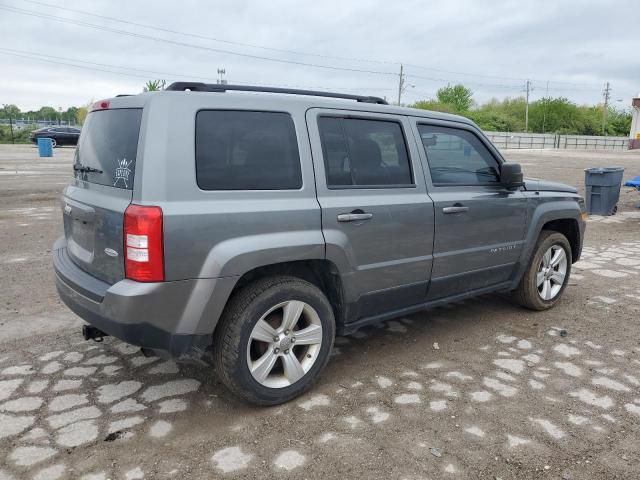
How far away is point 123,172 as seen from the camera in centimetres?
297

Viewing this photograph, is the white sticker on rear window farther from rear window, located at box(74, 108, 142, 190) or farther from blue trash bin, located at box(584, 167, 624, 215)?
blue trash bin, located at box(584, 167, 624, 215)

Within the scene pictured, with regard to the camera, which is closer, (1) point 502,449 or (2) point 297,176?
(1) point 502,449

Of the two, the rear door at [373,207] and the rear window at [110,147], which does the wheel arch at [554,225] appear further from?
the rear window at [110,147]

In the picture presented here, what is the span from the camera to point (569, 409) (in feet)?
10.8

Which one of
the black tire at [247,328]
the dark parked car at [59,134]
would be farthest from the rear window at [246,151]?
the dark parked car at [59,134]

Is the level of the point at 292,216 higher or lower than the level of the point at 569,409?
higher

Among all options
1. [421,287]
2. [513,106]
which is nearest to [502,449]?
[421,287]

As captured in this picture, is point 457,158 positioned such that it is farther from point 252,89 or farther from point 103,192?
point 103,192

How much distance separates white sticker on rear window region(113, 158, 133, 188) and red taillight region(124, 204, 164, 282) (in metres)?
0.22

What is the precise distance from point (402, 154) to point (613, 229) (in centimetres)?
744

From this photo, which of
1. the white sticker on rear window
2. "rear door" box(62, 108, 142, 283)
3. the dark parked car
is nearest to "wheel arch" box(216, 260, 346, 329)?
"rear door" box(62, 108, 142, 283)

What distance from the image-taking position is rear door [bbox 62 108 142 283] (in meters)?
2.91

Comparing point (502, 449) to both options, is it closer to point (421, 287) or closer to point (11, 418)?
point (421, 287)

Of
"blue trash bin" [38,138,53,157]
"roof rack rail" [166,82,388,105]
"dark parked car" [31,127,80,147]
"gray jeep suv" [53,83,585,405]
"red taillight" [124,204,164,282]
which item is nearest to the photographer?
"red taillight" [124,204,164,282]
